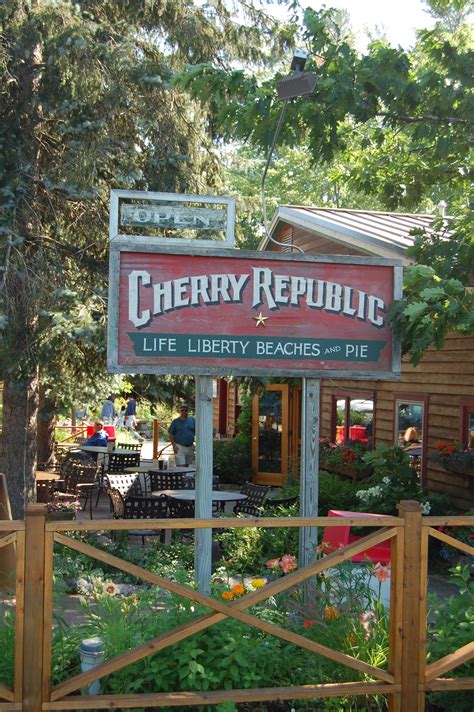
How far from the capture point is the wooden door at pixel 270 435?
1814 cm

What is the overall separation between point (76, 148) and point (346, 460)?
6.90 metres

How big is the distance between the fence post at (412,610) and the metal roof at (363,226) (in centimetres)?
571

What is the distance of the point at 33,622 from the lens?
470cm

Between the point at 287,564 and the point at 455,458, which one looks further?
the point at 455,458

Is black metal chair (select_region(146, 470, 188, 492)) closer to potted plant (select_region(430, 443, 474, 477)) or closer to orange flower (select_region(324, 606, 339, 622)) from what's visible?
potted plant (select_region(430, 443, 474, 477))

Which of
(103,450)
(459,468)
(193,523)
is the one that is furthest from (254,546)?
(103,450)

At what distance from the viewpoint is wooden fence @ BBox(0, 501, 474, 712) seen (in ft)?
15.4

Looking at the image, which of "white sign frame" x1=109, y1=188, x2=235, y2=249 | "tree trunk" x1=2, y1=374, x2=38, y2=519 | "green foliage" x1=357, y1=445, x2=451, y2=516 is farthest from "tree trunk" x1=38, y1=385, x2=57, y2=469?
"white sign frame" x1=109, y1=188, x2=235, y2=249

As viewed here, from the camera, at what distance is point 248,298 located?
22.8ft

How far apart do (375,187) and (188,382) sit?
4.61m

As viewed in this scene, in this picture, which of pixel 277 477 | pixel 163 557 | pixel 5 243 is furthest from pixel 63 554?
pixel 277 477

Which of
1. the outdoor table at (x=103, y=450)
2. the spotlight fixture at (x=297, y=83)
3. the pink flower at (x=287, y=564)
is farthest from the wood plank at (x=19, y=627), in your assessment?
the outdoor table at (x=103, y=450)

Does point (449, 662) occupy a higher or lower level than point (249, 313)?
lower

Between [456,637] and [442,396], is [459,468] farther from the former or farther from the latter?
[456,637]
